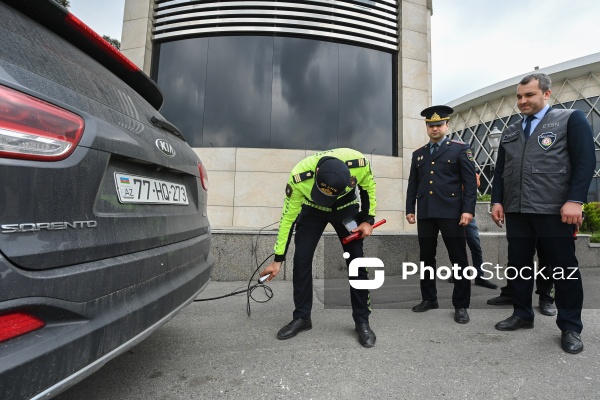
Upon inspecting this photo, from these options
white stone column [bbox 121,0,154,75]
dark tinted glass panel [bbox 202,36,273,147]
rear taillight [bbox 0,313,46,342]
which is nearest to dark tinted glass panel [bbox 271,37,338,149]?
dark tinted glass panel [bbox 202,36,273,147]

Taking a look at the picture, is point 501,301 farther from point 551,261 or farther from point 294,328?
point 294,328

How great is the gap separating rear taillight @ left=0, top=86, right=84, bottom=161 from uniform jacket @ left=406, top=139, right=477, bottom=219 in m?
2.73

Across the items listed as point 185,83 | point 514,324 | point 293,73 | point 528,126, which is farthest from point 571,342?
point 185,83

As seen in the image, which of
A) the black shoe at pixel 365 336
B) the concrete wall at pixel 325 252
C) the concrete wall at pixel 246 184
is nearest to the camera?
the black shoe at pixel 365 336

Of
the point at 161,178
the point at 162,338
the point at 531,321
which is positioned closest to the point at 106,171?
the point at 161,178

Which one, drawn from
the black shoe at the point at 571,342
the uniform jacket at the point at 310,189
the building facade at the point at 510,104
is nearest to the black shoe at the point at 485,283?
the black shoe at the point at 571,342

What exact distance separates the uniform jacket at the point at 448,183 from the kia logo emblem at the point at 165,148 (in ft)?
7.46

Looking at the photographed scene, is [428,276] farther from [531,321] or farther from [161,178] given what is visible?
[161,178]

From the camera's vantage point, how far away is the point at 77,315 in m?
0.99

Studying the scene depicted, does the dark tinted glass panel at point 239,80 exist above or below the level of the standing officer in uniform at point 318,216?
above

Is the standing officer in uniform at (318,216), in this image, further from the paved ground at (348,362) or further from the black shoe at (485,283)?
the black shoe at (485,283)

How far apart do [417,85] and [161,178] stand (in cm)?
709

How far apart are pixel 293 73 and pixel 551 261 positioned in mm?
6048

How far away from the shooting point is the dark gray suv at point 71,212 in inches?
33.9
